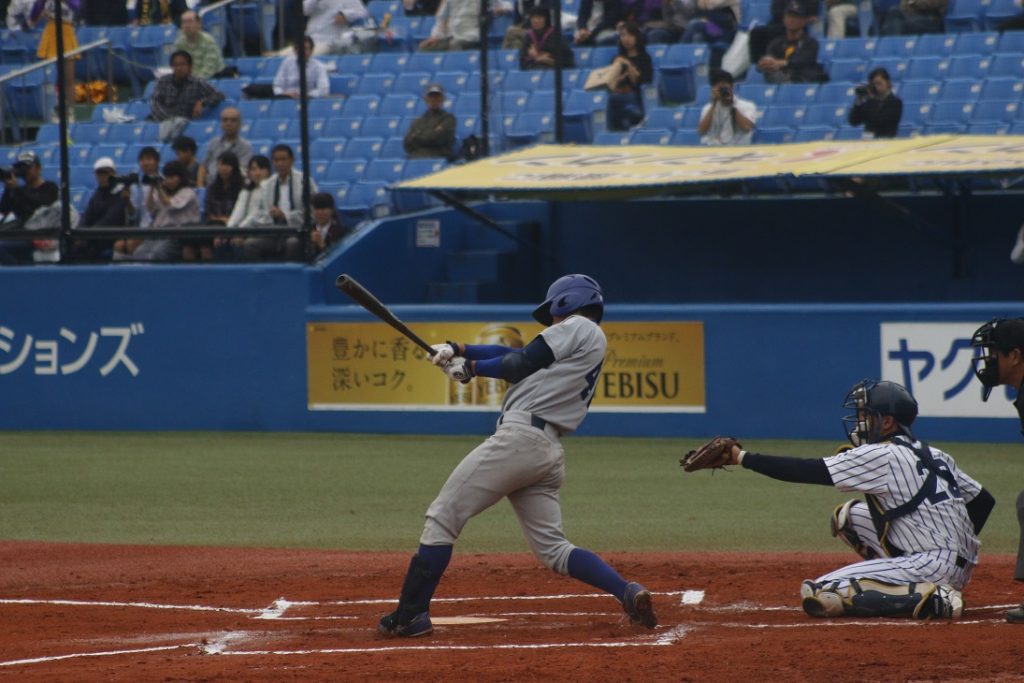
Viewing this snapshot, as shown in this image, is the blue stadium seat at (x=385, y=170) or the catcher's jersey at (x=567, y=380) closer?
the catcher's jersey at (x=567, y=380)

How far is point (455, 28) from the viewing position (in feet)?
63.5

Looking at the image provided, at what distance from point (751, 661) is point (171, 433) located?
34.4 feet

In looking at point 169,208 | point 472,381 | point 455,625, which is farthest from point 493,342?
point 455,625

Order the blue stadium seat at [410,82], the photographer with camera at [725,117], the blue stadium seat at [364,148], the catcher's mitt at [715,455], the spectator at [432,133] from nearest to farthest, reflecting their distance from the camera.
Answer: the catcher's mitt at [715,455], the photographer with camera at [725,117], the spectator at [432,133], the blue stadium seat at [364,148], the blue stadium seat at [410,82]

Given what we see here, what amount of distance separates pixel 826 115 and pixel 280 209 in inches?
228

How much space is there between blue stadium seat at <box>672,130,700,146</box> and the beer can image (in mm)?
3793

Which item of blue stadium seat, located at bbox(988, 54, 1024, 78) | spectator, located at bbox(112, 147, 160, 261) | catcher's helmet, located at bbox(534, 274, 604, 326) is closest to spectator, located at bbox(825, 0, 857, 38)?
blue stadium seat, located at bbox(988, 54, 1024, 78)

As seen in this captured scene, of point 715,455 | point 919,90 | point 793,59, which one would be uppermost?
point 793,59

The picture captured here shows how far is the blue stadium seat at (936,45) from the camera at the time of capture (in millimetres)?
17203

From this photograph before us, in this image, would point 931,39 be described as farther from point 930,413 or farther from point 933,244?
point 930,413

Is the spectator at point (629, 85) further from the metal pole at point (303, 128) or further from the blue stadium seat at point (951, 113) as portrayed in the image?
the metal pole at point (303, 128)

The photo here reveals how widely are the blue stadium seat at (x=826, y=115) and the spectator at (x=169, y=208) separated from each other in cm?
638

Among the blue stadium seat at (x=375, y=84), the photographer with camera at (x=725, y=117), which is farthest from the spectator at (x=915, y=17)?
the blue stadium seat at (x=375, y=84)

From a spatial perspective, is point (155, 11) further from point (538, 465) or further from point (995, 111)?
point (538, 465)
